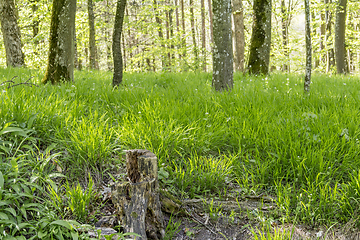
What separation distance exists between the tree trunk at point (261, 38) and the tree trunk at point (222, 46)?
9.86 ft

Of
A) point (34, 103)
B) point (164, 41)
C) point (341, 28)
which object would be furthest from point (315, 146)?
point (164, 41)

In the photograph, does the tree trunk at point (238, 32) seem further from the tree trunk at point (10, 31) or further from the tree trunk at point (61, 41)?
the tree trunk at point (10, 31)

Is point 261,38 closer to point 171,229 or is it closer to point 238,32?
point 238,32

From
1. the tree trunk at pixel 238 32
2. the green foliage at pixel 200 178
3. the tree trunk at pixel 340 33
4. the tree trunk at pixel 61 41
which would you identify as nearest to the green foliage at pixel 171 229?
the green foliage at pixel 200 178

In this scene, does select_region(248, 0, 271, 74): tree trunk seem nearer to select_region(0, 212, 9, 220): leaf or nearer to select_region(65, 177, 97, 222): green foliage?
select_region(65, 177, 97, 222): green foliage

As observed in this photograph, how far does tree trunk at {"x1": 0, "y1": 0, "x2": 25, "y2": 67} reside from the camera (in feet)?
28.6

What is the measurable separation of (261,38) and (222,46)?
136 inches

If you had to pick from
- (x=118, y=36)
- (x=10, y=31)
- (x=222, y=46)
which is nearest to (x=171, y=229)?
(x=222, y=46)

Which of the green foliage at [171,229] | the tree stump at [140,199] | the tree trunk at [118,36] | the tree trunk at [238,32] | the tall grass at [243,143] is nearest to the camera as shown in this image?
the tree stump at [140,199]

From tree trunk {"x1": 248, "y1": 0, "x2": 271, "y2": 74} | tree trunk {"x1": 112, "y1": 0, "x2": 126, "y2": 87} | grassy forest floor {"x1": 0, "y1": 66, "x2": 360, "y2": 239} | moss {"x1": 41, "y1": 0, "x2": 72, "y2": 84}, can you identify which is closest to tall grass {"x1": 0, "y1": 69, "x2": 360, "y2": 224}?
grassy forest floor {"x1": 0, "y1": 66, "x2": 360, "y2": 239}

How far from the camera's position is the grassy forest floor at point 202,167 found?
7.07 ft

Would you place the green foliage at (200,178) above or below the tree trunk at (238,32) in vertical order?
below

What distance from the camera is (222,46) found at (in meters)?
5.13

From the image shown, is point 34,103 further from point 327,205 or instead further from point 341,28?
point 341,28
